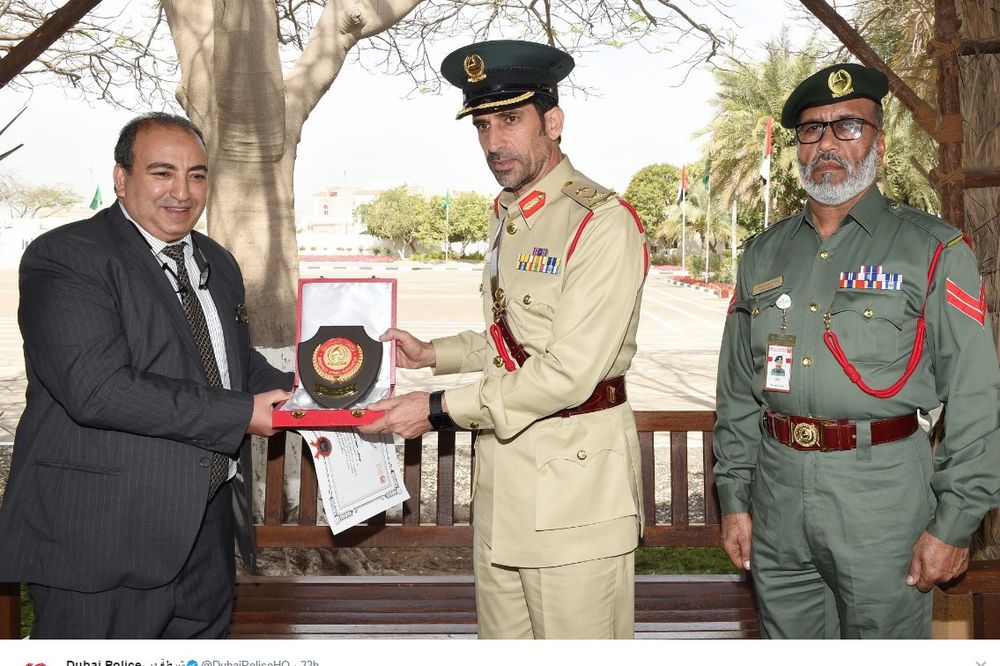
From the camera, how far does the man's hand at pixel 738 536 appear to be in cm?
275

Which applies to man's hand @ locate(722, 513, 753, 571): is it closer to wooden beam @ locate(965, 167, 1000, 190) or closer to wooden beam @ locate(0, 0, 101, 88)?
wooden beam @ locate(965, 167, 1000, 190)

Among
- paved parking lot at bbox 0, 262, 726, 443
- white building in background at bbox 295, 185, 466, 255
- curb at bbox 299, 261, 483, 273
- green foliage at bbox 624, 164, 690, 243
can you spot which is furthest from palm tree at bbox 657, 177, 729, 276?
white building in background at bbox 295, 185, 466, 255

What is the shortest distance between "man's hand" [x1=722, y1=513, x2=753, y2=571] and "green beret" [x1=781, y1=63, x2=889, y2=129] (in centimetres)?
133

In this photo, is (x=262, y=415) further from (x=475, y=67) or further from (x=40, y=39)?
(x=40, y=39)

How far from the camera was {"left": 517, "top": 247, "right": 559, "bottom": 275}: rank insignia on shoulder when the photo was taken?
2559 mm

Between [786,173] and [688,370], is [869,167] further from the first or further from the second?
[786,173]

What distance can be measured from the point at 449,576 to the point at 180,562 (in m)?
1.74

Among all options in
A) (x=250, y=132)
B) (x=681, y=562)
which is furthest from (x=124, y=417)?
(x=681, y=562)

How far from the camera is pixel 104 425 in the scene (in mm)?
2279

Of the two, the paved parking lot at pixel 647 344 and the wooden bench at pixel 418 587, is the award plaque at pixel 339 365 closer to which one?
the wooden bench at pixel 418 587

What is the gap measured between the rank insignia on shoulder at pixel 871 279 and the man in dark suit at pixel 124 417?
70.6 inches

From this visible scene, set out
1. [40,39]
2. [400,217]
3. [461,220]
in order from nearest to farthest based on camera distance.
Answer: [40,39] → [461,220] → [400,217]

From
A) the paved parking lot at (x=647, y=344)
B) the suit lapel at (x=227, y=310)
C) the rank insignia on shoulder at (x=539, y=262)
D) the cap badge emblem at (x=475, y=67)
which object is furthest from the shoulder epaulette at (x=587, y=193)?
the paved parking lot at (x=647, y=344)

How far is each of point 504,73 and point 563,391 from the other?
3.25 ft
